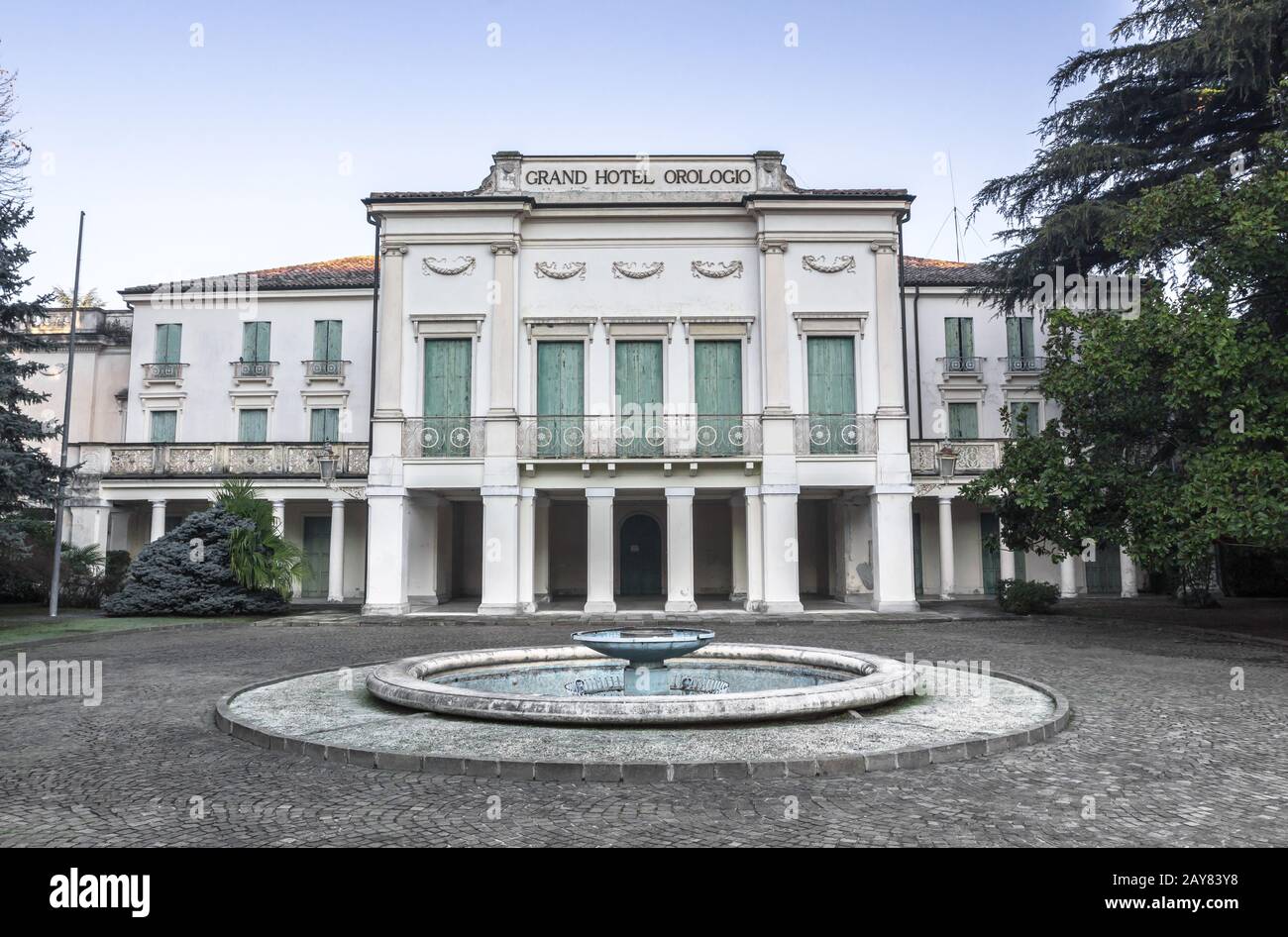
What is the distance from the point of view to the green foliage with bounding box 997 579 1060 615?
21297 mm

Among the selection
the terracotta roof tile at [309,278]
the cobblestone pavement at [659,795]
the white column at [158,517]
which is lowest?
the cobblestone pavement at [659,795]

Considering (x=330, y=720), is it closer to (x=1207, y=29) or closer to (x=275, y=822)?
(x=275, y=822)

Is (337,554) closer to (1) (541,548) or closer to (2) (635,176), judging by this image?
(1) (541,548)

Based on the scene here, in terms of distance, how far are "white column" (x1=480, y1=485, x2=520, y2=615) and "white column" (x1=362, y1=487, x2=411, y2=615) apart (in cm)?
206

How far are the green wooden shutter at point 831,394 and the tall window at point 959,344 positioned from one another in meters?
8.13

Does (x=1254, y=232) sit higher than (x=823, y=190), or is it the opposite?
(x=823, y=190)

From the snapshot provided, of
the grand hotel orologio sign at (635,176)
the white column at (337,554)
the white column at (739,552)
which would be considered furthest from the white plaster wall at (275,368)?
the white column at (739,552)

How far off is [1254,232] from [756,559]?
11.8 meters

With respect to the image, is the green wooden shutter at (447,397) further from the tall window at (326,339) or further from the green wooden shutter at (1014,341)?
the green wooden shutter at (1014,341)

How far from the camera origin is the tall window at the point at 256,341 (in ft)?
94.7

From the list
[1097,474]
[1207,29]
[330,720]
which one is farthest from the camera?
[1207,29]

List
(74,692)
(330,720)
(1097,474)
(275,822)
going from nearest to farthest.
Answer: (275,822), (330,720), (74,692), (1097,474)

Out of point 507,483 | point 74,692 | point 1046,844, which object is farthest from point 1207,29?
point 74,692
